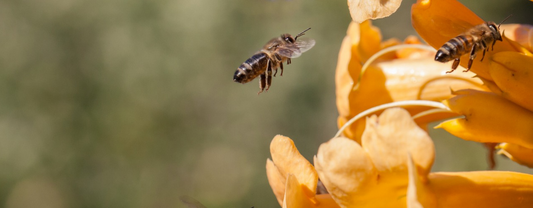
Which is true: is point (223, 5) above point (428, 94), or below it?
above

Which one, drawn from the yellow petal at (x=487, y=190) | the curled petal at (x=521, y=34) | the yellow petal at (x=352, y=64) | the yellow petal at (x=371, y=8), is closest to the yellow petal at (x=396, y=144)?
the yellow petal at (x=487, y=190)

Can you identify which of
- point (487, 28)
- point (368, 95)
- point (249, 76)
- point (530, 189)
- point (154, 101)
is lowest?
point (530, 189)

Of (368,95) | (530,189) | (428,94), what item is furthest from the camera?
(368,95)

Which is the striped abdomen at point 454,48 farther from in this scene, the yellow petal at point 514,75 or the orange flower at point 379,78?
the orange flower at point 379,78

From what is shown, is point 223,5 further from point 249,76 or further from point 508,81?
point 508,81

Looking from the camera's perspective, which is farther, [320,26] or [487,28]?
[320,26]

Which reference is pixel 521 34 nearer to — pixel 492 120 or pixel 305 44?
pixel 492 120

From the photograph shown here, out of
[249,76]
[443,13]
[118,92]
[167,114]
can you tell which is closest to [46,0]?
[118,92]
